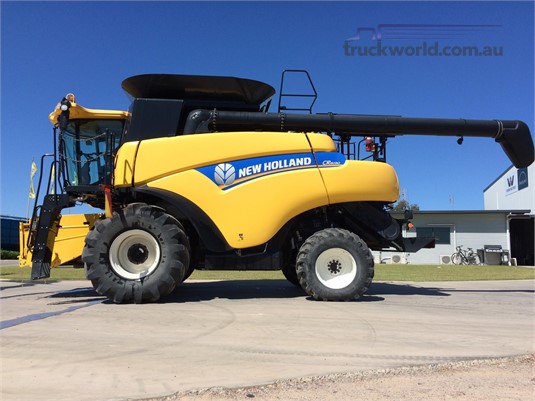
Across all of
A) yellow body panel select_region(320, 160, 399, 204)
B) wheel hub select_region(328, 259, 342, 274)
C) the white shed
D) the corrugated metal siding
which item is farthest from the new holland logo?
the corrugated metal siding

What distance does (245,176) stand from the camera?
8156mm

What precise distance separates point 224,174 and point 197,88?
1.85m

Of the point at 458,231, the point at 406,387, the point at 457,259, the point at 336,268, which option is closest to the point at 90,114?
the point at 336,268

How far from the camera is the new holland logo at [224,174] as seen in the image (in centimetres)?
807

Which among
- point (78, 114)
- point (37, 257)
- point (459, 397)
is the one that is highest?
point (78, 114)

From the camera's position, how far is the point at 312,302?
26.4 feet

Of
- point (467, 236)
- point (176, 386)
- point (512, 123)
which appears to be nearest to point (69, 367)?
point (176, 386)

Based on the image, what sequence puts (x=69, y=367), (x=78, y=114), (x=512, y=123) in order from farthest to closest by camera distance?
1. (x=512, y=123)
2. (x=78, y=114)
3. (x=69, y=367)

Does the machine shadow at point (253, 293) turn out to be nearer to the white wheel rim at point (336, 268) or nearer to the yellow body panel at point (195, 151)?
the white wheel rim at point (336, 268)

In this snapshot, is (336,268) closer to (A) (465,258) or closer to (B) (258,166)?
(B) (258,166)

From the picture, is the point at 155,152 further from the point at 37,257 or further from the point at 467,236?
the point at 467,236

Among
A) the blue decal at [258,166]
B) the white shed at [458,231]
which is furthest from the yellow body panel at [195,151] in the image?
the white shed at [458,231]

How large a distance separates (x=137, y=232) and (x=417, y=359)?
209 inches

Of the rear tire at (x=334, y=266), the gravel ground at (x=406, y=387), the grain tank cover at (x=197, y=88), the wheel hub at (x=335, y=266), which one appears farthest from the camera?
the wheel hub at (x=335, y=266)
